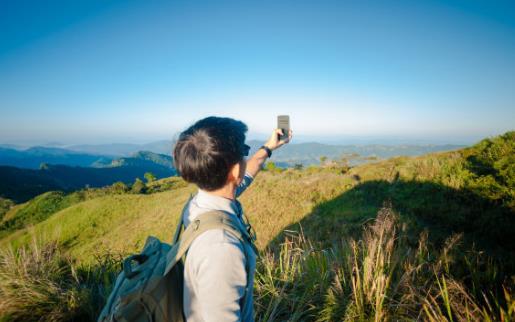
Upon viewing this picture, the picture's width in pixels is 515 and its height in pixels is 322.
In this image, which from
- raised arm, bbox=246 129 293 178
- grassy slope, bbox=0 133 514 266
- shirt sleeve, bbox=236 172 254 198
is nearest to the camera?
shirt sleeve, bbox=236 172 254 198

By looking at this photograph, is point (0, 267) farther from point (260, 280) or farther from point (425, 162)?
point (425, 162)

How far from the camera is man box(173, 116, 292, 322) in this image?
1220 millimetres

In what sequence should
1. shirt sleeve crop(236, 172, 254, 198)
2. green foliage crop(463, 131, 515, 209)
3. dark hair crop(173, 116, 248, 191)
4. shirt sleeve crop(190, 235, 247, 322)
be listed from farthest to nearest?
green foliage crop(463, 131, 515, 209) < shirt sleeve crop(236, 172, 254, 198) < dark hair crop(173, 116, 248, 191) < shirt sleeve crop(190, 235, 247, 322)

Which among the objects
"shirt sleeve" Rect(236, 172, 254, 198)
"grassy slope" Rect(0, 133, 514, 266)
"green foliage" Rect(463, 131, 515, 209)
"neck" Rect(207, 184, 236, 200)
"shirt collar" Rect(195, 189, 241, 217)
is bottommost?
"grassy slope" Rect(0, 133, 514, 266)

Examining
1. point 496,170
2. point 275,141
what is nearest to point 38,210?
point 275,141

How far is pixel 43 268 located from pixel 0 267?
609 mm

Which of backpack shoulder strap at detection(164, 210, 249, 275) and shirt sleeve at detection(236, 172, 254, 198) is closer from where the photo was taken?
backpack shoulder strap at detection(164, 210, 249, 275)

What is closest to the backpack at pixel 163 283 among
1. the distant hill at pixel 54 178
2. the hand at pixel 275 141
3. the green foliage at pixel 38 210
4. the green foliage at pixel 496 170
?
the hand at pixel 275 141

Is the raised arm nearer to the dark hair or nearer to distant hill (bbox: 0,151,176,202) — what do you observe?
the dark hair

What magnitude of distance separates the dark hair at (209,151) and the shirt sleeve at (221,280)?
18.1 inches

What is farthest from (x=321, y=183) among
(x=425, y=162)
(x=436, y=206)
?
(x=436, y=206)

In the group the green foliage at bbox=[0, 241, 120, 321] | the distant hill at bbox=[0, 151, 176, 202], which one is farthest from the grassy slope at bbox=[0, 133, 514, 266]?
the distant hill at bbox=[0, 151, 176, 202]

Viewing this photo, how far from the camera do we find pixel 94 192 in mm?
34281

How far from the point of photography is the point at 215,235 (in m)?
1.28
